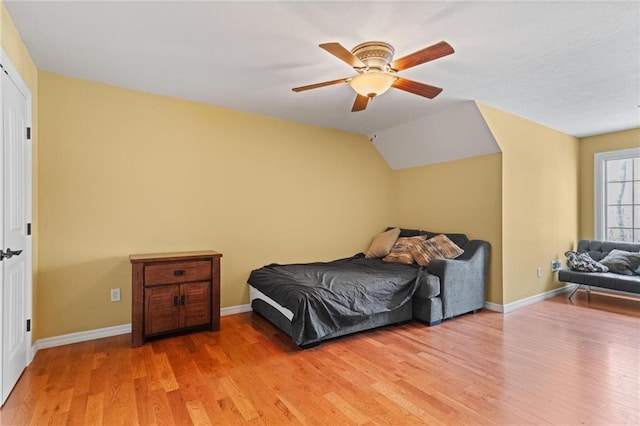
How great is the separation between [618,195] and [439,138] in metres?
3.12

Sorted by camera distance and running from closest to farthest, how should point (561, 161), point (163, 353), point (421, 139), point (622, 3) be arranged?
point (622, 3), point (163, 353), point (421, 139), point (561, 161)

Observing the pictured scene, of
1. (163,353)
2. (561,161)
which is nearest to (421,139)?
(561,161)

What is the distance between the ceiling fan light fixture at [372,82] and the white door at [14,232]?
226 cm

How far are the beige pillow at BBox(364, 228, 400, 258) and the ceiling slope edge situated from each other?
3.67ft

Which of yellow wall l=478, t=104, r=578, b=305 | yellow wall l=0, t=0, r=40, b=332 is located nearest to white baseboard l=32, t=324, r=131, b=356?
yellow wall l=0, t=0, r=40, b=332

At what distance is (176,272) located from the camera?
3053 mm

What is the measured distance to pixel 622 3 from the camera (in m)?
1.91

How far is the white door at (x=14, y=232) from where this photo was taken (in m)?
2.03

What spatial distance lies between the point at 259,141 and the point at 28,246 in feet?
8.01

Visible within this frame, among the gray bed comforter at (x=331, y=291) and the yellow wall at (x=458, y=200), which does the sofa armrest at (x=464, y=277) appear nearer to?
the yellow wall at (x=458, y=200)

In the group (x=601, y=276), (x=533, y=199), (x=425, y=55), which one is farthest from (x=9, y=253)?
(x=601, y=276)

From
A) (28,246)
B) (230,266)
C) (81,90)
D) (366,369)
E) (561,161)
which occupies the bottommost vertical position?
(366,369)

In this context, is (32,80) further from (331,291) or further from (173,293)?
(331,291)

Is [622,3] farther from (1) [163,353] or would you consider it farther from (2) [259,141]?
(1) [163,353]
